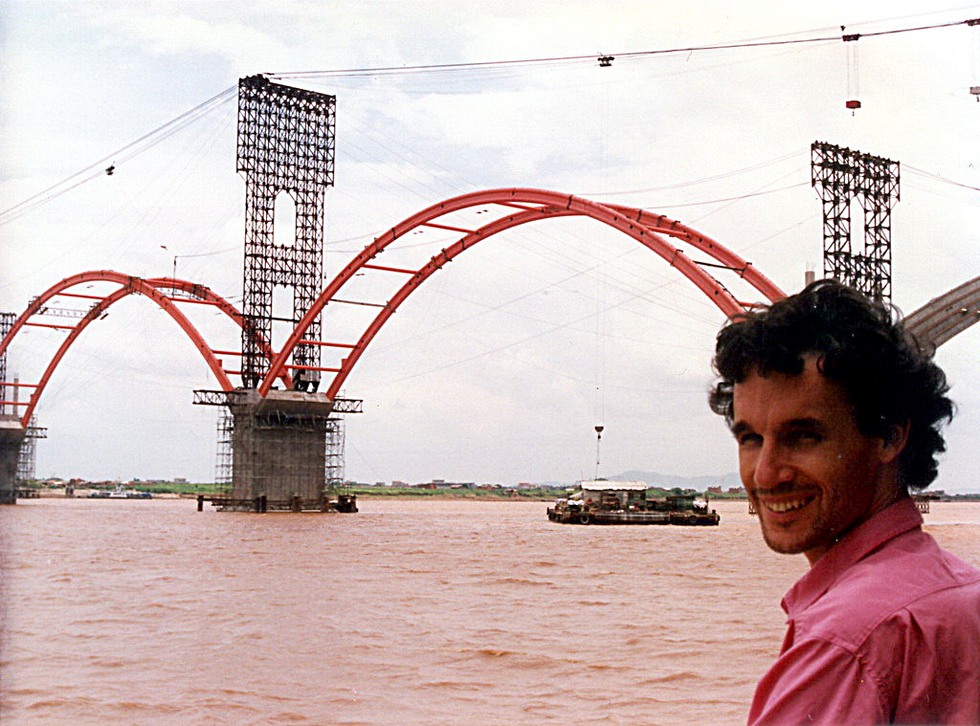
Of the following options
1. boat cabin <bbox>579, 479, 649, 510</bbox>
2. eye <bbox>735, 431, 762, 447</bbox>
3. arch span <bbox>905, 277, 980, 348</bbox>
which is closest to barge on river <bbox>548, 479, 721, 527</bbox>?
boat cabin <bbox>579, 479, 649, 510</bbox>

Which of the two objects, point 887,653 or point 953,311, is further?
point 953,311

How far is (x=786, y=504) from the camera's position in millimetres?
1754

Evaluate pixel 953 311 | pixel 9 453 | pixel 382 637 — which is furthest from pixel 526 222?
pixel 9 453

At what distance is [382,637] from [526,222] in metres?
30.5

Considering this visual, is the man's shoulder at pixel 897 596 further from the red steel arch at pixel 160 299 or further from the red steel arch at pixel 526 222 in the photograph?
the red steel arch at pixel 160 299

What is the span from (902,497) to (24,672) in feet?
35.2

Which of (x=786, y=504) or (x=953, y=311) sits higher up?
(x=953, y=311)

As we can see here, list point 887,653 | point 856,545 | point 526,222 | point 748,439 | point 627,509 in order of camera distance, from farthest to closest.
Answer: point 627,509, point 526,222, point 748,439, point 856,545, point 887,653

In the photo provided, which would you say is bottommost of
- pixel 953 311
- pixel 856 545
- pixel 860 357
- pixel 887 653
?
pixel 887 653

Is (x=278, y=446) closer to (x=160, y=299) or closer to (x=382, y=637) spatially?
(x=160, y=299)

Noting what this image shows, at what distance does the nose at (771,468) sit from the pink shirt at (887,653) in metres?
0.20

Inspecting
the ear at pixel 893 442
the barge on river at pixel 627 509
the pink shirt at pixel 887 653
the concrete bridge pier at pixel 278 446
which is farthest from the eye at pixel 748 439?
the barge on river at pixel 627 509

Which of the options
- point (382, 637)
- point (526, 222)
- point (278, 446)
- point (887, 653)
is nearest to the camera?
point (887, 653)

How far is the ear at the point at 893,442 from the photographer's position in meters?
1.75
